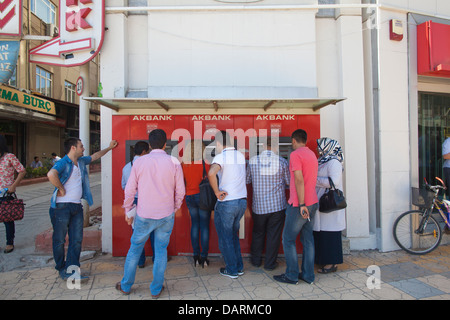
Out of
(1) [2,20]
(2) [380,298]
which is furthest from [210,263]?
(1) [2,20]

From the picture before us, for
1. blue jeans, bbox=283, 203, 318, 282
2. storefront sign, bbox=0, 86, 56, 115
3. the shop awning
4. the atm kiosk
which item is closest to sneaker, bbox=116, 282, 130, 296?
the atm kiosk

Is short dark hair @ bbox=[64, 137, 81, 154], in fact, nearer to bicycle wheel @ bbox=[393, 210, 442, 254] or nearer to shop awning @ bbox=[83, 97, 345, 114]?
shop awning @ bbox=[83, 97, 345, 114]

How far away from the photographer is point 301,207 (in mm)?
3336

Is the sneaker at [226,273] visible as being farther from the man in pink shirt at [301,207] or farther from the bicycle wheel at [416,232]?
the bicycle wheel at [416,232]

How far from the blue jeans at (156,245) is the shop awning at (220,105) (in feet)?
5.50

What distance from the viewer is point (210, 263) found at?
427 centimetres

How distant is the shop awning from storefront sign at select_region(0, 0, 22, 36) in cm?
235

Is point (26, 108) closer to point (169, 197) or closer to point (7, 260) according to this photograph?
point (7, 260)

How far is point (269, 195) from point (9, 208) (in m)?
4.09

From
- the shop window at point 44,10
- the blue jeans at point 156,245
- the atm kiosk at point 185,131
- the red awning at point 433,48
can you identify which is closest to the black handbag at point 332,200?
the atm kiosk at point 185,131

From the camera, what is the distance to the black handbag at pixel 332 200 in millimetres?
3582

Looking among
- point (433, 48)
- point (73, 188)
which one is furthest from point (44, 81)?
point (433, 48)

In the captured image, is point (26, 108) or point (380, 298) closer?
point (380, 298)
